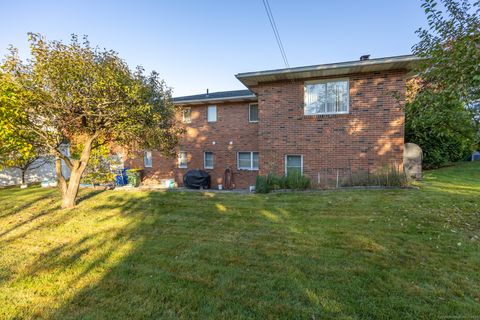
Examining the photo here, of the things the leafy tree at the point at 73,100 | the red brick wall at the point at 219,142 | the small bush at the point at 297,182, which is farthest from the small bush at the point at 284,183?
the leafy tree at the point at 73,100

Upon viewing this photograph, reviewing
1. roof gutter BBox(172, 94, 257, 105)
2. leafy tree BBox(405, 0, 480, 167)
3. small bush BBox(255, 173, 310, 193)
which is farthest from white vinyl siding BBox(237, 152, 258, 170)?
leafy tree BBox(405, 0, 480, 167)

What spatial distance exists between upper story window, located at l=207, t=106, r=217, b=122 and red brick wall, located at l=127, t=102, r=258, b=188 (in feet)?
0.66

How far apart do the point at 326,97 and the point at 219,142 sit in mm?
6666

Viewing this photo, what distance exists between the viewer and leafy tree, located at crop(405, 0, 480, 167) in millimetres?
3656

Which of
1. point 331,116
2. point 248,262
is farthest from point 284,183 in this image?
point 248,262

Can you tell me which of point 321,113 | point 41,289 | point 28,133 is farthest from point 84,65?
point 321,113

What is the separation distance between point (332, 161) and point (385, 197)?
2.94 meters

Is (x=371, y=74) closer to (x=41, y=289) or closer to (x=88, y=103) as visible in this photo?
(x=88, y=103)

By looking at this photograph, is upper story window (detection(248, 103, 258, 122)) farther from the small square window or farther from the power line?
the small square window

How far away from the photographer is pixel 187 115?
1473 cm

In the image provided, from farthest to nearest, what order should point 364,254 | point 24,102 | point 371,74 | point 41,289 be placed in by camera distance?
point 371,74 < point 24,102 < point 364,254 < point 41,289

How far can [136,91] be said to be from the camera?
19.4 ft

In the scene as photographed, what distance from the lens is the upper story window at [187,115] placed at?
577 inches

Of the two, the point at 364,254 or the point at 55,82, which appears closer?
the point at 364,254
